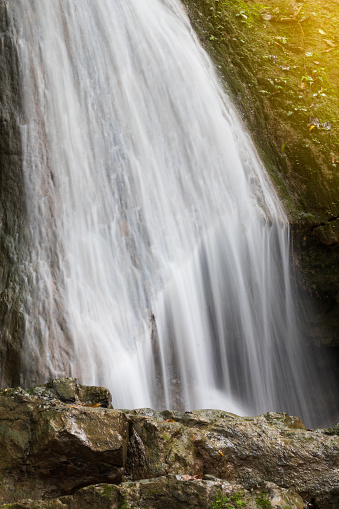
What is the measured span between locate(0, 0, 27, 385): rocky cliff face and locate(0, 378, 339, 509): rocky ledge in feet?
4.36

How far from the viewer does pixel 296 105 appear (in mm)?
8711

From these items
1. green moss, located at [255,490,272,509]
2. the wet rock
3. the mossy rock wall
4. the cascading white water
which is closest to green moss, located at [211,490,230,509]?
green moss, located at [255,490,272,509]

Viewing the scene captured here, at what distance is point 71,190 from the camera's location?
17.8ft

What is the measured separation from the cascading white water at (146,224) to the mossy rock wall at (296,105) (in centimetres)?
51

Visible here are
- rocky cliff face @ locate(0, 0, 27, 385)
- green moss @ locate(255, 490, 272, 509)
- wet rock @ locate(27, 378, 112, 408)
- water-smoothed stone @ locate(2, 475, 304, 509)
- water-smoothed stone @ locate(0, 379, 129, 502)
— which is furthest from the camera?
rocky cliff face @ locate(0, 0, 27, 385)

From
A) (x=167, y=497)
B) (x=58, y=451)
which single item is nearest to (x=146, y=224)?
(x=58, y=451)

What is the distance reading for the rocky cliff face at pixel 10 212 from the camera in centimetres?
421

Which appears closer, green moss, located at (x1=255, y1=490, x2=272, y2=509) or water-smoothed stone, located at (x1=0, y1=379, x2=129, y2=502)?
green moss, located at (x1=255, y1=490, x2=272, y2=509)

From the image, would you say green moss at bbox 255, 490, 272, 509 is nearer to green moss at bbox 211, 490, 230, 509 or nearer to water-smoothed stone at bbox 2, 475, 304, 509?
water-smoothed stone at bbox 2, 475, 304, 509

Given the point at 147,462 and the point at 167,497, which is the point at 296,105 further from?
the point at 167,497

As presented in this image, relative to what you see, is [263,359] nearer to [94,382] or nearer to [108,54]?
[94,382]

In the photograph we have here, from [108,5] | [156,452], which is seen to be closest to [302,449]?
[156,452]

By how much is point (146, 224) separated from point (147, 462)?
3724 millimetres

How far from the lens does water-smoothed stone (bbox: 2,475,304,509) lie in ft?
7.24
